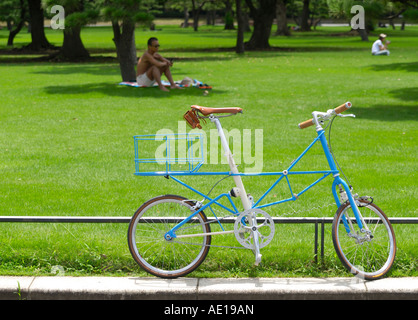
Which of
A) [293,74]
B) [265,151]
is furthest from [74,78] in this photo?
[265,151]

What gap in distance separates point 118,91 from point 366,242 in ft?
47.2

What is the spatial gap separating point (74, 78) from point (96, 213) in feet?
57.8

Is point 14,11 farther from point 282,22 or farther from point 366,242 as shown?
point 366,242

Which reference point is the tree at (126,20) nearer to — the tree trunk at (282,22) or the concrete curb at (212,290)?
the concrete curb at (212,290)

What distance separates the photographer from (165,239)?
5.17 metres

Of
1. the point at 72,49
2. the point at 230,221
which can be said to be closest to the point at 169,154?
the point at 230,221

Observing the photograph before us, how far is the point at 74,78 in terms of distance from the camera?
24.0 meters

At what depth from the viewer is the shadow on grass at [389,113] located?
46.8 feet

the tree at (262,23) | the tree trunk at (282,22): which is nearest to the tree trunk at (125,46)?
the tree at (262,23)

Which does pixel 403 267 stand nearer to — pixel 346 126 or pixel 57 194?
→ pixel 57 194

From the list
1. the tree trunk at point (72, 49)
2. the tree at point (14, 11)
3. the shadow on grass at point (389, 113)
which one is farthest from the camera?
the tree at point (14, 11)

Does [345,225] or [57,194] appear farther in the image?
[57,194]

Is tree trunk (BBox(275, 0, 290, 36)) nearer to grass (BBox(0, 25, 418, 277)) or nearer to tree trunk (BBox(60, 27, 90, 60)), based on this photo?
tree trunk (BBox(60, 27, 90, 60))

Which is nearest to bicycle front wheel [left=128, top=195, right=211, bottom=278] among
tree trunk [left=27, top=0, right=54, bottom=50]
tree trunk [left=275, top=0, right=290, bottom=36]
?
tree trunk [left=27, top=0, right=54, bottom=50]
